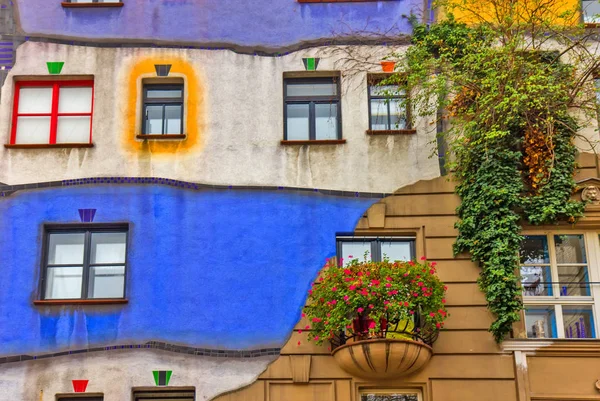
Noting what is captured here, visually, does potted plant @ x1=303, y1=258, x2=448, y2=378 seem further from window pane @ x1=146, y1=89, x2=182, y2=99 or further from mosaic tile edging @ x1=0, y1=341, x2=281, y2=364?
window pane @ x1=146, y1=89, x2=182, y2=99

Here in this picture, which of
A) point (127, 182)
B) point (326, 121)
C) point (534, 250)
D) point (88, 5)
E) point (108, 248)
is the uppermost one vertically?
point (88, 5)

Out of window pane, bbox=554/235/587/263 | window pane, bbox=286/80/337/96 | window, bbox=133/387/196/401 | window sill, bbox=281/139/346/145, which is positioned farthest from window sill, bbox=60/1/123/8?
window pane, bbox=554/235/587/263

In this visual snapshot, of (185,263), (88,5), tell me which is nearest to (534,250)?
(185,263)

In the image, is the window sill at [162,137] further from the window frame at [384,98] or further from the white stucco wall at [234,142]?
the window frame at [384,98]

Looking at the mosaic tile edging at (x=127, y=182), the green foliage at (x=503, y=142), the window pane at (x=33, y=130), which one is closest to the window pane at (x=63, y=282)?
the mosaic tile edging at (x=127, y=182)

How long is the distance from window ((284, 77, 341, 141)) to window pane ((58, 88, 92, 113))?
394 centimetres

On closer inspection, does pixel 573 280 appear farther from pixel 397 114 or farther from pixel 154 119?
pixel 154 119

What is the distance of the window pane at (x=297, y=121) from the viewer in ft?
59.6

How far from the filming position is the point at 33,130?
18.2 meters

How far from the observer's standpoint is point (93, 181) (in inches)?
688

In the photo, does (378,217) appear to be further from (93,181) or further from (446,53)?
(93,181)

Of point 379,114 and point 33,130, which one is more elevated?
point 379,114

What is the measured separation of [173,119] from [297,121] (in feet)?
8.04

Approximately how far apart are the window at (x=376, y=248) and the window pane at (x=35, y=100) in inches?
254
